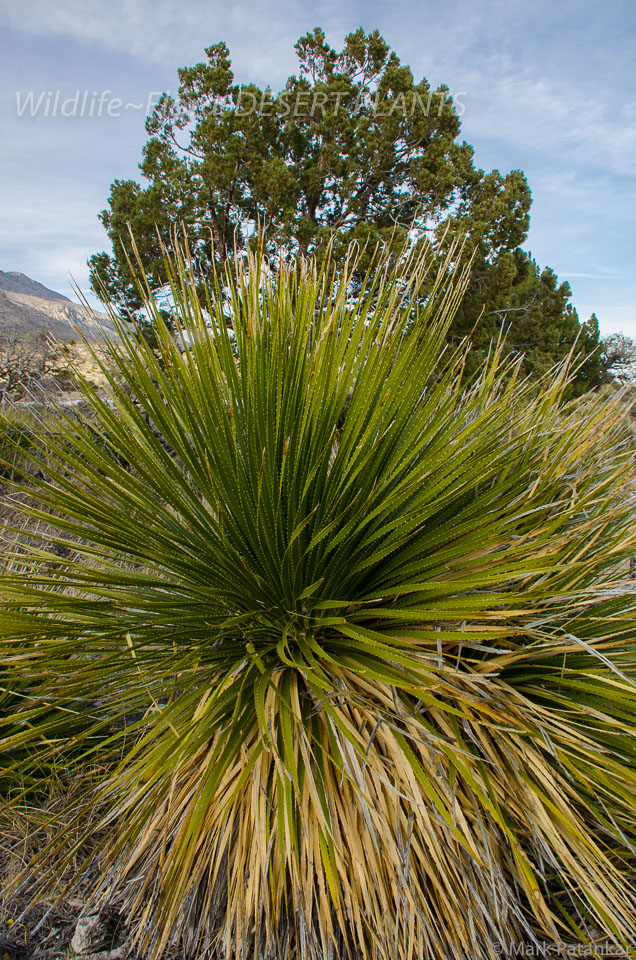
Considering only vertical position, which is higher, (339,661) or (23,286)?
(23,286)

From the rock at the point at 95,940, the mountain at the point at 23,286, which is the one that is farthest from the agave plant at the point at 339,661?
the mountain at the point at 23,286

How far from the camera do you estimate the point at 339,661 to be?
1.51 metres

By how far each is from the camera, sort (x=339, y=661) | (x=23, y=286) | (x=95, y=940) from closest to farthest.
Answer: (x=339, y=661), (x=95, y=940), (x=23, y=286)

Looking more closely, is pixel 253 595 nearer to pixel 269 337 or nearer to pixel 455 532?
pixel 455 532

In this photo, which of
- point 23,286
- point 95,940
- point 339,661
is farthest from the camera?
point 23,286

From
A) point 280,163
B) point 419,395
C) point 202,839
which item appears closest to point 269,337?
point 419,395

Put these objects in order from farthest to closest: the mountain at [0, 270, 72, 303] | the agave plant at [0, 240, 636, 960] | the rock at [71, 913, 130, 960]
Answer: the mountain at [0, 270, 72, 303]
the rock at [71, 913, 130, 960]
the agave plant at [0, 240, 636, 960]

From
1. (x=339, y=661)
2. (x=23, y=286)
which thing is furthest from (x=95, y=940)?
(x=23, y=286)

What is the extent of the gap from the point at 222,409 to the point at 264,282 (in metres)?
0.69

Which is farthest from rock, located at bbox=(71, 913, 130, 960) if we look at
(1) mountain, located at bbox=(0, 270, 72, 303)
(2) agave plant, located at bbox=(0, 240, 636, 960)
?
(1) mountain, located at bbox=(0, 270, 72, 303)

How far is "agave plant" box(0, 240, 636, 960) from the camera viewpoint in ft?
4.59

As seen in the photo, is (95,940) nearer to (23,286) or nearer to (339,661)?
(339,661)

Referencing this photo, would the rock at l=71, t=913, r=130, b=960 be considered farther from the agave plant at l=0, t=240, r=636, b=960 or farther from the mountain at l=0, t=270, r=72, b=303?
the mountain at l=0, t=270, r=72, b=303

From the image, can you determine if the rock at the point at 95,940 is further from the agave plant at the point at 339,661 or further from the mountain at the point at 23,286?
the mountain at the point at 23,286
